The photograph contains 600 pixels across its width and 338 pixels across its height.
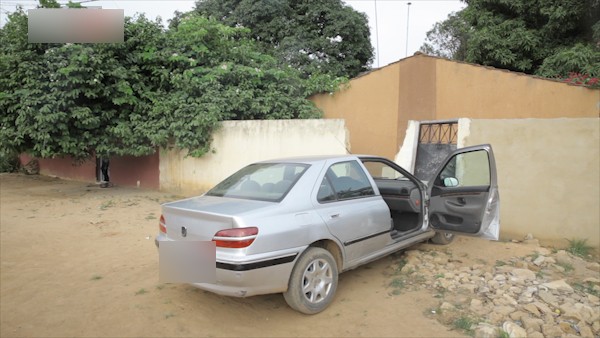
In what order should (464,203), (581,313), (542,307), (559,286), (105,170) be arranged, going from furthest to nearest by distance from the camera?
Answer: (105,170)
(464,203)
(559,286)
(542,307)
(581,313)

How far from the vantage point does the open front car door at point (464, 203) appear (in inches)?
168

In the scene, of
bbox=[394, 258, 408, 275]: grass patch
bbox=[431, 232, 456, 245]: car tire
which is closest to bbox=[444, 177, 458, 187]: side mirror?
bbox=[431, 232, 456, 245]: car tire

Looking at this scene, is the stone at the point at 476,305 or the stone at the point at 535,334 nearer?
the stone at the point at 535,334

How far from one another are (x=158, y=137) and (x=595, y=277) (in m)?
8.31

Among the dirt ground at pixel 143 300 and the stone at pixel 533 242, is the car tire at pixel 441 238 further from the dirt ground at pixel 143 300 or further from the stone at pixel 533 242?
the stone at pixel 533 242

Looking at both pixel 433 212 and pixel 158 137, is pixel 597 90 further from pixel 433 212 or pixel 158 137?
pixel 158 137

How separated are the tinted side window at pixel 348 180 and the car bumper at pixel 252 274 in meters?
0.92

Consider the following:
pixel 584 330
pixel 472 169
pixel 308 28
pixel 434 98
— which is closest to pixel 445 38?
pixel 308 28

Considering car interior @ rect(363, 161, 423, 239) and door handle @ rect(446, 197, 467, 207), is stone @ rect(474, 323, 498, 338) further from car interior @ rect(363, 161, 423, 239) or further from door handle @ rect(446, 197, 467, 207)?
door handle @ rect(446, 197, 467, 207)

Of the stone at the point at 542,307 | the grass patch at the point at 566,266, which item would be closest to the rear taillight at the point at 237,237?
the stone at the point at 542,307

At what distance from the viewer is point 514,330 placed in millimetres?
3129

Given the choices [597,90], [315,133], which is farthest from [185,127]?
[597,90]

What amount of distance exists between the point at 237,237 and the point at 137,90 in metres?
7.93

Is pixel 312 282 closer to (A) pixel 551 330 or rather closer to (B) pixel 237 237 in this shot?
(B) pixel 237 237
